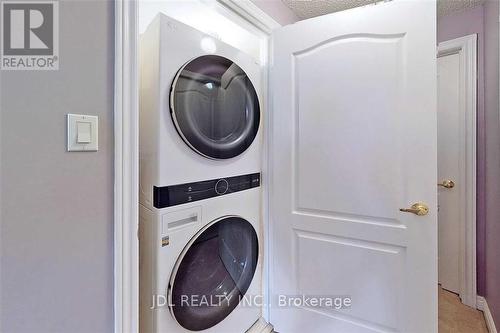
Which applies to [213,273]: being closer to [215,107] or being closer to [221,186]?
[221,186]

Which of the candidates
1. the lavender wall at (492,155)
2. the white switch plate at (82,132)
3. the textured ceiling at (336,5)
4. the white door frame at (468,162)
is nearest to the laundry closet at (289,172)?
the white switch plate at (82,132)

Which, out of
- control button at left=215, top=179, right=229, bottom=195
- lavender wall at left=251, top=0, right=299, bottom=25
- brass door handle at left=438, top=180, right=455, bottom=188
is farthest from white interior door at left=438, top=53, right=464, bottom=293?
control button at left=215, top=179, right=229, bottom=195

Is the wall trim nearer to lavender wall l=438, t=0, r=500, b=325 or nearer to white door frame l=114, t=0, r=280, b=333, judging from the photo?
white door frame l=114, t=0, r=280, b=333

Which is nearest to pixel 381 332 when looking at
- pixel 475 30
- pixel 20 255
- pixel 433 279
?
pixel 433 279

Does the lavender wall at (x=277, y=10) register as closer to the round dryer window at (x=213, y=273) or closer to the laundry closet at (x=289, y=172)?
the laundry closet at (x=289, y=172)

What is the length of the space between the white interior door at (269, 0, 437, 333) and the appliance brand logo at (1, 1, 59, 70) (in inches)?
41.6

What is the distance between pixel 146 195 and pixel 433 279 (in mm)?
1324

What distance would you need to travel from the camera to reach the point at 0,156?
2.01 ft

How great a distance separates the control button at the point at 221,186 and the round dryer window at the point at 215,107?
0.39ft

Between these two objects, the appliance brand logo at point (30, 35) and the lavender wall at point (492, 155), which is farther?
the lavender wall at point (492, 155)

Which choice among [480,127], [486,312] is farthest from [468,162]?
[486,312]

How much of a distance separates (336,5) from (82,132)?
1.81 m

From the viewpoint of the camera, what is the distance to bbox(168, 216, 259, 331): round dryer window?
3.38 feet

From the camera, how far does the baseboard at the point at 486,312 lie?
5.03ft
